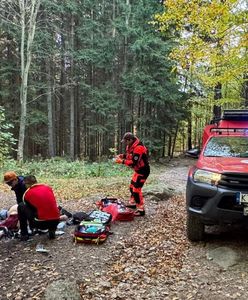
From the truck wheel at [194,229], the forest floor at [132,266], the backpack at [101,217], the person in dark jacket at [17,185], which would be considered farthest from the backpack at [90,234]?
the truck wheel at [194,229]

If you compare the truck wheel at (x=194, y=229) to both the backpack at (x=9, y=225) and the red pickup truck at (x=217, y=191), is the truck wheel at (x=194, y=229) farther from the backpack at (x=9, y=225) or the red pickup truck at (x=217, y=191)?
the backpack at (x=9, y=225)

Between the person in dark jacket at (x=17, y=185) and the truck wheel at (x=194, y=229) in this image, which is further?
the person in dark jacket at (x=17, y=185)

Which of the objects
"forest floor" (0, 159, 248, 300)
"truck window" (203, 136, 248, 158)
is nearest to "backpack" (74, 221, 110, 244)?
"forest floor" (0, 159, 248, 300)

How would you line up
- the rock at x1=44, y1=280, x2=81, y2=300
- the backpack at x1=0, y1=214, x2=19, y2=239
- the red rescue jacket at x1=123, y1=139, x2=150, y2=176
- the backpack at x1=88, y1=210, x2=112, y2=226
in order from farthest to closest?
the red rescue jacket at x1=123, y1=139, x2=150, y2=176
the backpack at x1=88, y1=210, x2=112, y2=226
the backpack at x1=0, y1=214, x2=19, y2=239
the rock at x1=44, y1=280, x2=81, y2=300

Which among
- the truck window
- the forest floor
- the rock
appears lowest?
the forest floor

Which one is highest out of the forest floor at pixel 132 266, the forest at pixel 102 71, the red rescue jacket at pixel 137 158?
the forest at pixel 102 71

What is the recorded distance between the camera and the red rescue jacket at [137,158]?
7773 millimetres

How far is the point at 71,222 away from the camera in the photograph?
7172 millimetres

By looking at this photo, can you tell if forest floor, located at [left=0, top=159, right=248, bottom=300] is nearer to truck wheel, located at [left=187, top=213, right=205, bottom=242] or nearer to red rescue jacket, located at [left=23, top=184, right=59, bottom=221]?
truck wheel, located at [left=187, top=213, right=205, bottom=242]

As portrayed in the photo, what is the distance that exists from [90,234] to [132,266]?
104cm

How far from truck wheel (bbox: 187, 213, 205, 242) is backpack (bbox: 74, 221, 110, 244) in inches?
58.0

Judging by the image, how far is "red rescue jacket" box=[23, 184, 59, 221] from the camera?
6.07 meters

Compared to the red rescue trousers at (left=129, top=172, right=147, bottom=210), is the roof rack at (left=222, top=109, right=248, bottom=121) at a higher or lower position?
higher

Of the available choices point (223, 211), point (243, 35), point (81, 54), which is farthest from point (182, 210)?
point (81, 54)
